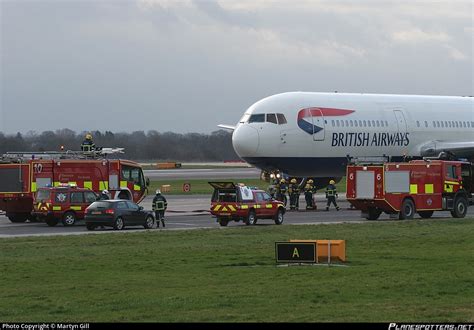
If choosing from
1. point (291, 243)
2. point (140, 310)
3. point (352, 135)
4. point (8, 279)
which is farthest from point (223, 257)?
point (352, 135)

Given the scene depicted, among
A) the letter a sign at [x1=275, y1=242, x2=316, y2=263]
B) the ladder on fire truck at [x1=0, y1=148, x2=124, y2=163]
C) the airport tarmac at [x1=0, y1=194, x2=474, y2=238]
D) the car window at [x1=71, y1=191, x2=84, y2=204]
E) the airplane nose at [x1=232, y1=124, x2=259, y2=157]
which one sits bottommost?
the airport tarmac at [x1=0, y1=194, x2=474, y2=238]

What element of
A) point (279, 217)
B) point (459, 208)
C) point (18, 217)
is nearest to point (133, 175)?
point (18, 217)

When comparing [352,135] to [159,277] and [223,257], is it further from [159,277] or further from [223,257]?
[159,277]

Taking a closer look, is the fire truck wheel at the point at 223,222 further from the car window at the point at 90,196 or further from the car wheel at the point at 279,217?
the car window at the point at 90,196

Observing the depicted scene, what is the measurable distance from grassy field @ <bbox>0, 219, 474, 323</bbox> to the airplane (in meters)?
19.4

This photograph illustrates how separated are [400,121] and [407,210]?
16.7m

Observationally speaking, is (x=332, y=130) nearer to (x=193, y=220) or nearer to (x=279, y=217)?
(x=193, y=220)

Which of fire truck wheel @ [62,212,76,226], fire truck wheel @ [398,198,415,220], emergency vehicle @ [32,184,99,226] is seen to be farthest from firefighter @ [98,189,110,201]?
fire truck wheel @ [398,198,415,220]

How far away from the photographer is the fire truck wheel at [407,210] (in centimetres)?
4688

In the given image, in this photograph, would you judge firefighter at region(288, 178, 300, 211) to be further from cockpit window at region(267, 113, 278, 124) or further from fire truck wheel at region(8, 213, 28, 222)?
fire truck wheel at region(8, 213, 28, 222)

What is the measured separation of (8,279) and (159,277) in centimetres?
345

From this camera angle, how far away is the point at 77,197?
151 ft

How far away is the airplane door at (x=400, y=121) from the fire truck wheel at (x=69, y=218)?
930 inches

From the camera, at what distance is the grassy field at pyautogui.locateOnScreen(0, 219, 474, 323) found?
1881cm
